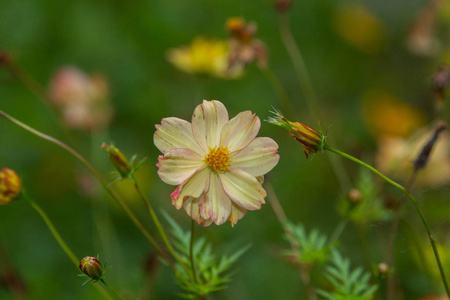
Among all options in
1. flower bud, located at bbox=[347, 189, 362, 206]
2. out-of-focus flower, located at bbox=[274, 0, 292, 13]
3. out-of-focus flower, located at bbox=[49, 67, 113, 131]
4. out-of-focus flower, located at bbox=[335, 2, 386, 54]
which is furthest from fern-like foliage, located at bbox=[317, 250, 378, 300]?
out-of-focus flower, located at bbox=[335, 2, 386, 54]

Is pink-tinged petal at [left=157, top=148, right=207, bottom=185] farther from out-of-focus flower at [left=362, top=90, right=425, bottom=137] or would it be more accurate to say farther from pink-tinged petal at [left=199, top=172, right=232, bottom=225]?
out-of-focus flower at [left=362, top=90, right=425, bottom=137]

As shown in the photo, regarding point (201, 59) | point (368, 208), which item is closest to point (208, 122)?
point (368, 208)

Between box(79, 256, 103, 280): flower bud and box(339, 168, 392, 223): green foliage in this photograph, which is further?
box(339, 168, 392, 223): green foliage

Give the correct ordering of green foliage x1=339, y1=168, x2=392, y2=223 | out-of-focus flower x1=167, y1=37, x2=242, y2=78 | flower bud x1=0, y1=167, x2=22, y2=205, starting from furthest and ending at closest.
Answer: out-of-focus flower x1=167, y1=37, x2=242, y2=78
green foliage x1=339, y1=168, x2=392, y2=223
flower bud x1=0, y1=167, x2=22, y2=205

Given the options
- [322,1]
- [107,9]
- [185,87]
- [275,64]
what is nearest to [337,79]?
[275,64]

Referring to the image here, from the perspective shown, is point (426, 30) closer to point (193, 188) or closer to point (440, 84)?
point (440, 84)

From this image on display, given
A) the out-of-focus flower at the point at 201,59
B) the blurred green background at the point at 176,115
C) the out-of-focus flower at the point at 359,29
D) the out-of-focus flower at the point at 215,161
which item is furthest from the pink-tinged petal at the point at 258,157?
the out-of-focus flower at the point at 359,29
